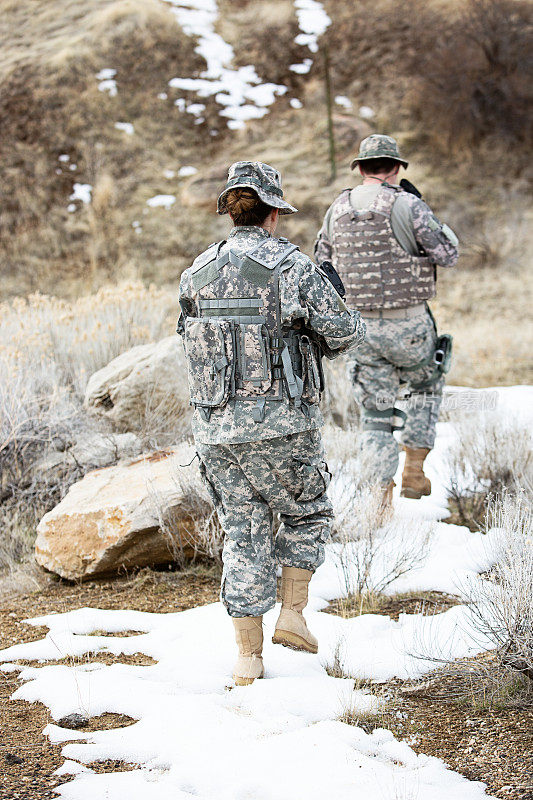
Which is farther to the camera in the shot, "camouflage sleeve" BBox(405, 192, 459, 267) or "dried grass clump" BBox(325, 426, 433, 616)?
"camouflage sleeve" BBox(405, 192, 459, 267)

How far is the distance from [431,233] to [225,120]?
1718 centimetres

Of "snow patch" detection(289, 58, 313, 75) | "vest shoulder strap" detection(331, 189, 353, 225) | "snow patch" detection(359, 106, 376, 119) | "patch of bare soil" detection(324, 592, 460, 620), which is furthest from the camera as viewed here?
"snow patch" detection(289, 58, 313, 75)

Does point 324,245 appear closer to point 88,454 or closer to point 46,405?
point 88,454

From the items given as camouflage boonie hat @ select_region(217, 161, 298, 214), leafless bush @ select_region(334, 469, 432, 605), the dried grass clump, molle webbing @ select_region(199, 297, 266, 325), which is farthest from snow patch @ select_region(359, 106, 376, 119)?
molle webbing @ select_region(199, 297, 266, 325)

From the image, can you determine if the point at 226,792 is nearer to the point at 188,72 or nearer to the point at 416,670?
the point at 416,670

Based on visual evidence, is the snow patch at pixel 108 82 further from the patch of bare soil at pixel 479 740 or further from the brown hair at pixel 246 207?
the patch of bare soil at pixel 479 740

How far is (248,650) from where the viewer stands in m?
2.88

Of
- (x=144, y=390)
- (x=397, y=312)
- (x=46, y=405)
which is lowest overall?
(x=46, y=405)

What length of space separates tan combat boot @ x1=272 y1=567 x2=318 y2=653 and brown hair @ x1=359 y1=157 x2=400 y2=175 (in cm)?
260

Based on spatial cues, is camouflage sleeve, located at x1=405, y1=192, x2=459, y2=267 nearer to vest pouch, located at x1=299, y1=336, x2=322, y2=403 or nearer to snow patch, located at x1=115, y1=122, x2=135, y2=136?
vest pouch, located at x1=299, y1=336, x2=322, y2=403

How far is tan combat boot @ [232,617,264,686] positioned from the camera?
9.32 ft

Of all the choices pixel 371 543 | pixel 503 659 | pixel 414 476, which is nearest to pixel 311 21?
pixel 414 476

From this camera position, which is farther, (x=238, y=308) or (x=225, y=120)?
(x=225, y=120)

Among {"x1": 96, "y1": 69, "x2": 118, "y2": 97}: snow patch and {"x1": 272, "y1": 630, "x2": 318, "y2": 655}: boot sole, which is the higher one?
{"x1": 96, "y1": 69, "x2": 118, "y2": 97}: snow patch
